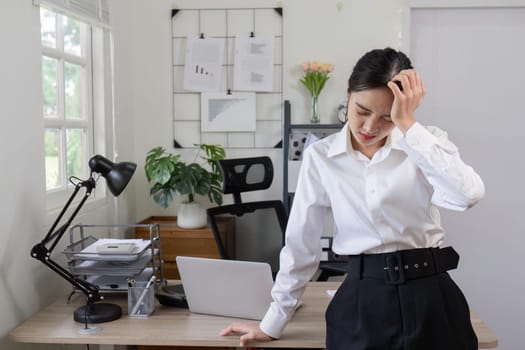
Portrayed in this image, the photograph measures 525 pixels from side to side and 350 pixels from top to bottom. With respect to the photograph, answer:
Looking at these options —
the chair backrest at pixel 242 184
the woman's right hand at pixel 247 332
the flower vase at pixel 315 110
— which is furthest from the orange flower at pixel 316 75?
the woman's right hand at pixel 247 332

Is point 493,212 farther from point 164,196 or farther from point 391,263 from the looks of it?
point 391,263

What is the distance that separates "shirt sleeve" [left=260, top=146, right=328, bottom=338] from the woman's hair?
0.85 feet

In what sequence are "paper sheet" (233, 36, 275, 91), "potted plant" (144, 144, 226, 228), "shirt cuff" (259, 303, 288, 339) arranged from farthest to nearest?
"paper sheet" (233, 36, 275, 91)
"potted plant" (144, 144, 226, 228)
"shirt cuff" (259, 303, 288, 339)

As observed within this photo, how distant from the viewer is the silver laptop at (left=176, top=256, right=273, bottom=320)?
5.84ft

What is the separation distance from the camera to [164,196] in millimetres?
3148

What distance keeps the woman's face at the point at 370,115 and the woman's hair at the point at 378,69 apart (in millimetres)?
17

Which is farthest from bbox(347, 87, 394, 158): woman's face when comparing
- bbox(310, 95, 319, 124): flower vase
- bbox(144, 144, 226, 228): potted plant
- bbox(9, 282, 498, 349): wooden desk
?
bbox(310, 95, 319, 124): flower vase

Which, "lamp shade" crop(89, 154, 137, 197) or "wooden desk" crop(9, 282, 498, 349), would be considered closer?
"wooden desk" crop(9, 282, 498, 349)

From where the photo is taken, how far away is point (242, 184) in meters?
2.60

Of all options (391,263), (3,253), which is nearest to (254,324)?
(391,263)

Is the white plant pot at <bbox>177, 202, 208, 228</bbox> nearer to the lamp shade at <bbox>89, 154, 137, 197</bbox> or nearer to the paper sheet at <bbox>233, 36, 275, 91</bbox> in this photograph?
the paper sheet at <bbox>233, 36, 275, 91</bbox>

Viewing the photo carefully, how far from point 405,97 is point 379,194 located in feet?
0.84

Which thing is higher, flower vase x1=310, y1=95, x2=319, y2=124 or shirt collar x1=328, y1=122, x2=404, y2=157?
flower vase x1=310, y1=95, x2=319, y2=124

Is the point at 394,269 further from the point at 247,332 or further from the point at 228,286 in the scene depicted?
the point at 228,286
